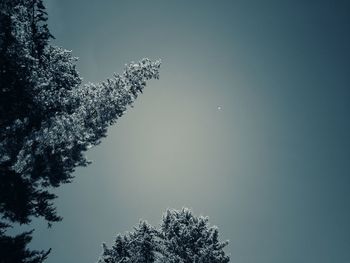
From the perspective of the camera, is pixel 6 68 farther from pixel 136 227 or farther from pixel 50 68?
pixel 136 227

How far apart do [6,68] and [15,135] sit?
4.07 m

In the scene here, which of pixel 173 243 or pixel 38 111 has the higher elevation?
pixel 173 243

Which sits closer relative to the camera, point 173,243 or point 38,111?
point 38,111

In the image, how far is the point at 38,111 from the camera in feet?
43.3

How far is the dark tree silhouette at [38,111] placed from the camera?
35.9ft

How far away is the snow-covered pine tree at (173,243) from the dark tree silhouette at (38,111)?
31.4ft

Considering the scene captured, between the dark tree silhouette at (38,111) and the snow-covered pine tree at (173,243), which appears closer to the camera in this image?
the dark tree silhouette at (38,111)

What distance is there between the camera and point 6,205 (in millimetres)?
10500

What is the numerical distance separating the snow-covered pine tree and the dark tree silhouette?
958 cm

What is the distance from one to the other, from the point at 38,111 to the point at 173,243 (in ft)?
49.3

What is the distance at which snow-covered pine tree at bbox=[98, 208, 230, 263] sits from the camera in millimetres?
22812

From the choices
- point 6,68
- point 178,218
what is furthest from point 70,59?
point 178,218

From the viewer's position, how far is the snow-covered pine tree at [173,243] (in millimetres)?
22812

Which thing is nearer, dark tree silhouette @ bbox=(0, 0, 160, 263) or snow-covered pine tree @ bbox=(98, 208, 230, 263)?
dark tree silhouette @ bbox=(0, 0, 160, 263)
